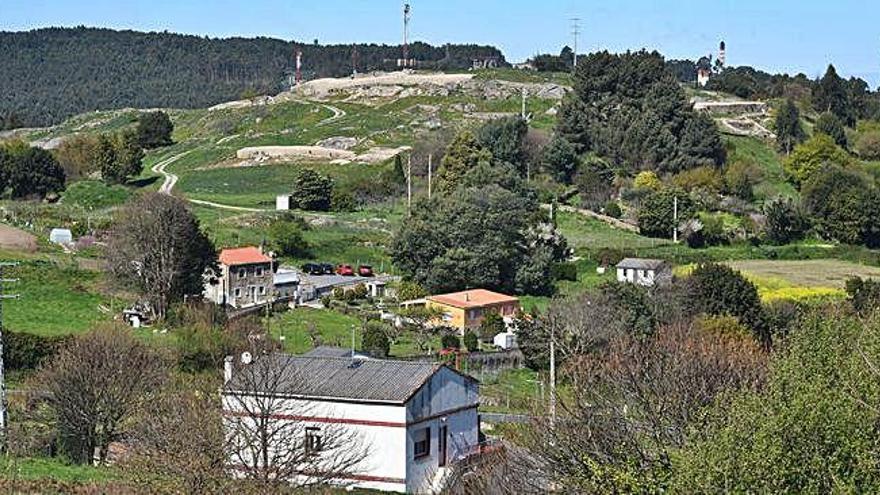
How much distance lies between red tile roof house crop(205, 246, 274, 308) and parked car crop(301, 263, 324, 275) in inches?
145

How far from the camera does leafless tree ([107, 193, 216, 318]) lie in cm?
4181

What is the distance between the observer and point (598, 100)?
78562mm

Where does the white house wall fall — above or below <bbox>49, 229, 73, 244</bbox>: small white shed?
below

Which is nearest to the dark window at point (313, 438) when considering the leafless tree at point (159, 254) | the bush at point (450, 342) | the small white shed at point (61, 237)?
the bush at point (450, 342)

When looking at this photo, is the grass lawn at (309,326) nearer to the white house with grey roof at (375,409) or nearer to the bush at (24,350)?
the bush at (24,350)

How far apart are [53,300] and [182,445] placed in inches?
890

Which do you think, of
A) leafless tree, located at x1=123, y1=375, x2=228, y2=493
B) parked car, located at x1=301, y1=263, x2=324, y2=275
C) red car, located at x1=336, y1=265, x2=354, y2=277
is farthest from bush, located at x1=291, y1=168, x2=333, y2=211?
leafless tree, located at x1=123, y1=375, x2=228, y2=493

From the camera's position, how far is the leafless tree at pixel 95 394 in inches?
1045

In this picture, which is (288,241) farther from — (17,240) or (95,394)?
(95,394)

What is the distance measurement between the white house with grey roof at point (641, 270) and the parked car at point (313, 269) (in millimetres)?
10243

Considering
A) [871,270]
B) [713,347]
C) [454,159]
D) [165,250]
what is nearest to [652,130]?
[454,159]

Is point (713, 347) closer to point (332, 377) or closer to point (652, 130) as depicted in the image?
point (332, 377)

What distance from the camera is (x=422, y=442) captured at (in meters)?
26.8

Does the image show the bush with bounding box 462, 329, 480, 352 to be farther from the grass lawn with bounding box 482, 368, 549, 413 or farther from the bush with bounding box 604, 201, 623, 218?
the bush with bounding box 604, 201, 623, 218
